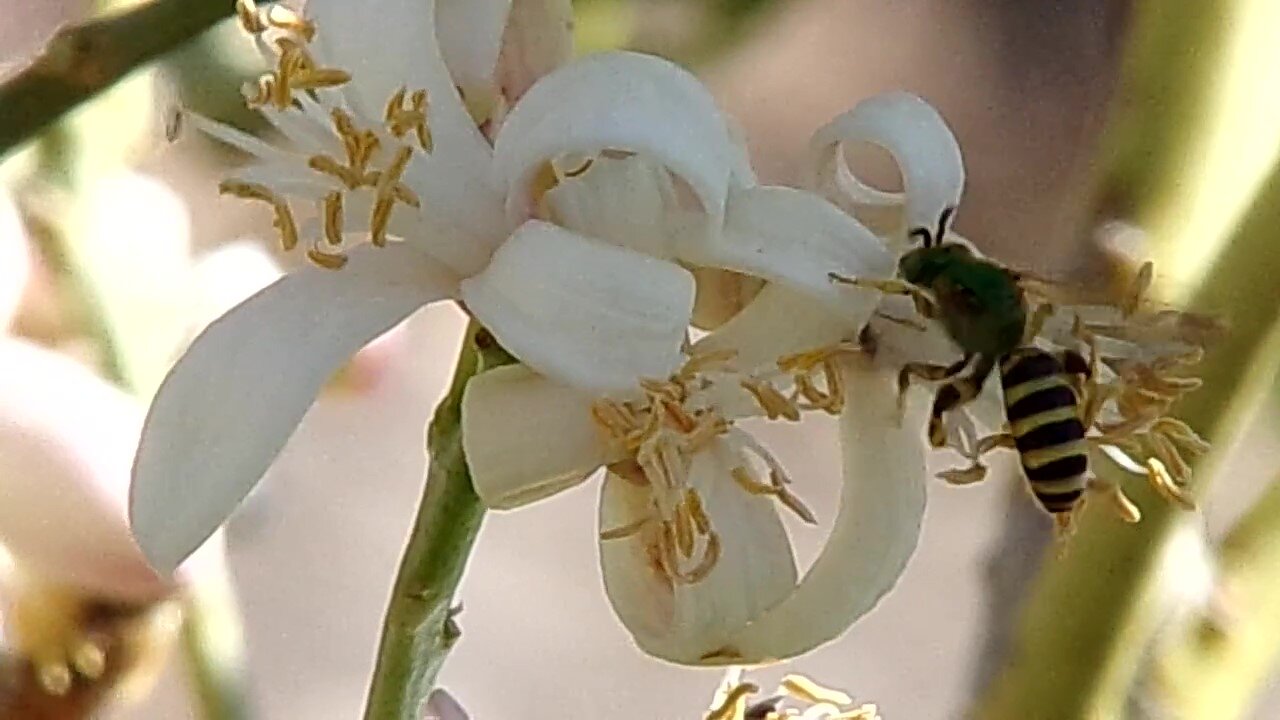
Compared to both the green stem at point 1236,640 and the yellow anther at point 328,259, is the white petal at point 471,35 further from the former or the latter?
the green stem at point 1236,640

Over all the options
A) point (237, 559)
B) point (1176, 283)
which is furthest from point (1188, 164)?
point (237, 559)

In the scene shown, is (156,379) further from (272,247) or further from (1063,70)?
(1063,70)

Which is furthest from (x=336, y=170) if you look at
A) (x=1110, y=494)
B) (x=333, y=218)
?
(x=1110, y=494)

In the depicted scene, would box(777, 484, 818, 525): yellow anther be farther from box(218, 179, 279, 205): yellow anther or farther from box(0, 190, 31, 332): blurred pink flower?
box(0, 190, 31, 332): blurred pink flower

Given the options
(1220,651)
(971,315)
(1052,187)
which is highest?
(971,315)

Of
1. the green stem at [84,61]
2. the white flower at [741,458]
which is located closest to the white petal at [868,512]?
the white flower at [741,458]

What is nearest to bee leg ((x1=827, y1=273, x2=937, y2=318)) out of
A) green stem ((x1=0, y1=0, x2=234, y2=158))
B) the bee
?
the bee

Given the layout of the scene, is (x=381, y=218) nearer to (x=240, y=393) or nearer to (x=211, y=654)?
(x=240, y=393)
